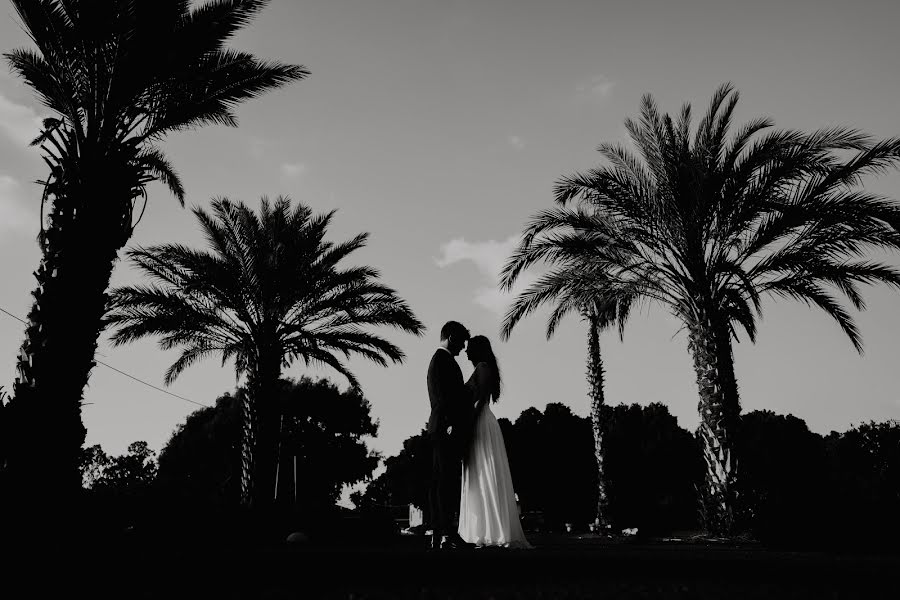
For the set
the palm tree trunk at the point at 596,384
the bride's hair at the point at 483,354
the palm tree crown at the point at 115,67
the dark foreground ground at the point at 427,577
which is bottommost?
the dark foreground ground at the point at 427,577

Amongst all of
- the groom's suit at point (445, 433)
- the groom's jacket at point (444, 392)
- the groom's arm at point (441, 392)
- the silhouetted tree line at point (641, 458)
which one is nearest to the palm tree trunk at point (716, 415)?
the groom's suit at point (445, 433)

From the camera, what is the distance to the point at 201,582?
3627mm

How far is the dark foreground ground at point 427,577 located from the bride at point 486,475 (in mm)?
1530

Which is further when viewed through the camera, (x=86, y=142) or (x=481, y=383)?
(x=86, y=142)

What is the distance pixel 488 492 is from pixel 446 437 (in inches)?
50.3

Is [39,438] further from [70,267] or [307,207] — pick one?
[307,207]

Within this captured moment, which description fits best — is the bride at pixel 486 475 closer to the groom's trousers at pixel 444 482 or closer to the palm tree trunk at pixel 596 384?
the groom's trousers at pixel 444 482

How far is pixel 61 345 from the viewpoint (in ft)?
25.5

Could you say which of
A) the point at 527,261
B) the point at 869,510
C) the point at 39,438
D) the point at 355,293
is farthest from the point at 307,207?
the point at 869,510

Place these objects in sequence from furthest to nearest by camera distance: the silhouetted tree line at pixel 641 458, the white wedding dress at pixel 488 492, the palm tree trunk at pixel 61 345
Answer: the silhouetted tree line at pixel 641 458
the palm tree trunk at pixel 61 345
the white wedding dress at pixel 488 492

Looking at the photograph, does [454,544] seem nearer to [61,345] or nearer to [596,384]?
[61,345]

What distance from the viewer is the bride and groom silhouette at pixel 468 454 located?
6267mm

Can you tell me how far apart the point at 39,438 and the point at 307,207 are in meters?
11.2

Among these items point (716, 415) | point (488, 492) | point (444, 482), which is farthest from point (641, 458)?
point (444, 482)
